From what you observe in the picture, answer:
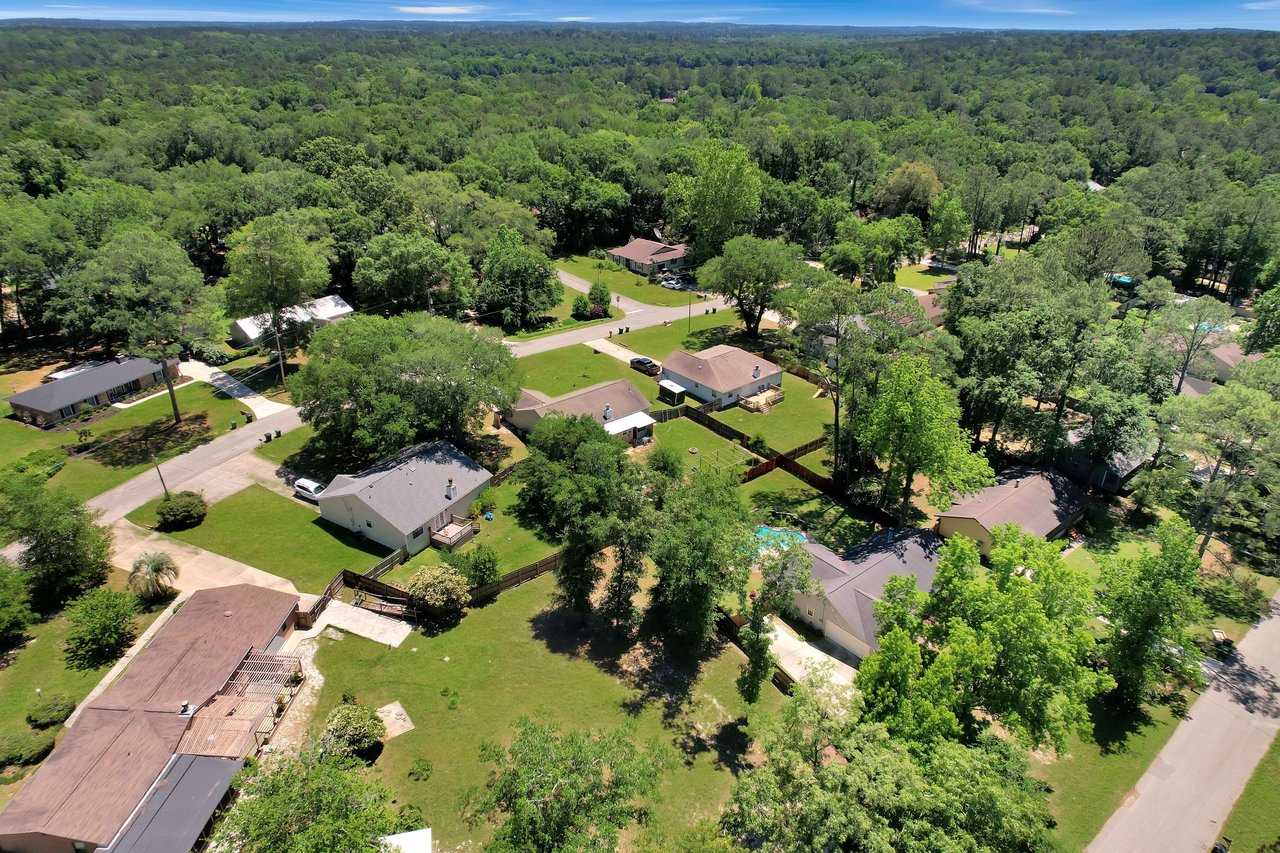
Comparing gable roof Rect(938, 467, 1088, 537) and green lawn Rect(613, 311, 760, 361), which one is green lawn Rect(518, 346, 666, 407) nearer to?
green lawn Rect(613, 311, 760, 361)

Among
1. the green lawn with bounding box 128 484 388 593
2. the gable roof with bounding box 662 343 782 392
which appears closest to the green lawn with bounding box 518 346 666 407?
the gable roof with bounding box 662 343 782 392

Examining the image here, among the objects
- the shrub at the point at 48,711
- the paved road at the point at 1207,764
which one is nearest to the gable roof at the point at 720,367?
the paved road at the point at 1207,764

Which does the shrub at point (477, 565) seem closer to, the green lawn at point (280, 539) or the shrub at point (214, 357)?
the green lawn at point (280, 539)

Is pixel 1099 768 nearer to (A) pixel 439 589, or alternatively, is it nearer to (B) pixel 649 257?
(A) pixel 439 589

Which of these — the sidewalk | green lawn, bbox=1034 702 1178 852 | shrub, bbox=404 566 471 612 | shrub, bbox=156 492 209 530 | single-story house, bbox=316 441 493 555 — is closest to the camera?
green lawn, bbox=1034 702 1178 852

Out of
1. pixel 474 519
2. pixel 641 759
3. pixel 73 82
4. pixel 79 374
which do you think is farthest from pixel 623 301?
pixel 73 82

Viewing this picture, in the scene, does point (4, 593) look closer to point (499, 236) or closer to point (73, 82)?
point (499, 236)
